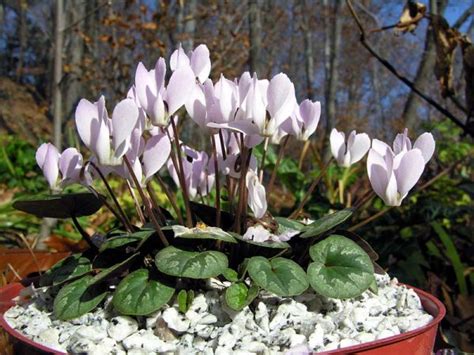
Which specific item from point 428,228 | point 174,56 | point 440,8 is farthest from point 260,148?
point 440,8

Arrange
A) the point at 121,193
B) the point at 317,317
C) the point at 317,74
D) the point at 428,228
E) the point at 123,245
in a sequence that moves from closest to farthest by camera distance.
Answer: the point at 317,317, the point at 123,245, the point at 428,228, the point at 121,193, the point at 317,74

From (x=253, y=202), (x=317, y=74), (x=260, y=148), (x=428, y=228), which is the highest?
(x=253, y=202)

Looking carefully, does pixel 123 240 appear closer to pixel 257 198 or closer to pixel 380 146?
pixel 257 198

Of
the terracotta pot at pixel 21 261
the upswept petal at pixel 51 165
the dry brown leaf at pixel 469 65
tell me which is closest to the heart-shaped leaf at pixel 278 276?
the upswept petal at pixel 51 165

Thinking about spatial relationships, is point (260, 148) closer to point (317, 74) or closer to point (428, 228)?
point (428, 228)

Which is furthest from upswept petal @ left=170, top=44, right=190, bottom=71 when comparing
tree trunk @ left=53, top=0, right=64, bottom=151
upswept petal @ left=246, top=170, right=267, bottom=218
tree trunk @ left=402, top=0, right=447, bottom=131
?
tree trunk @ left=402, top=0, right=447, bottom=131
